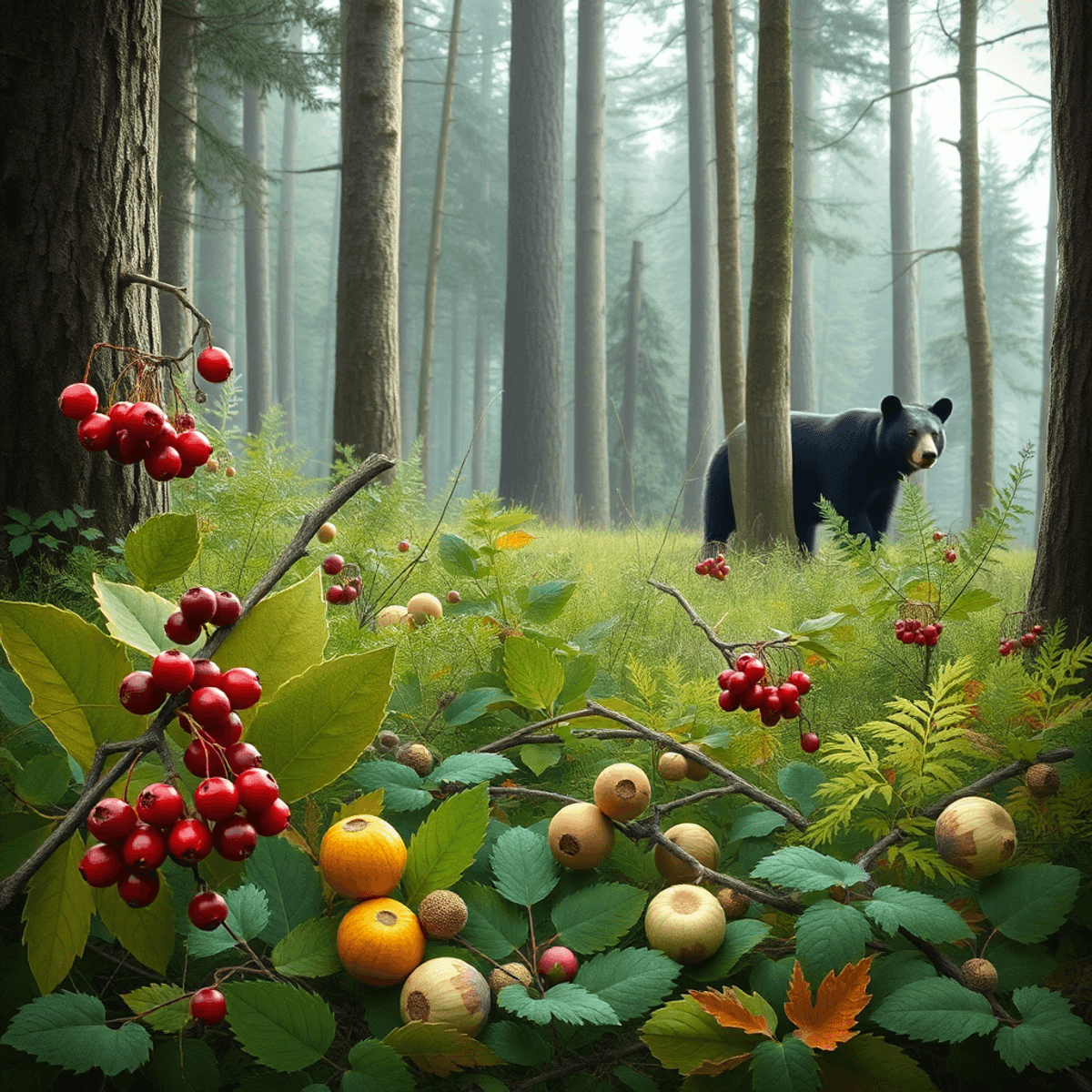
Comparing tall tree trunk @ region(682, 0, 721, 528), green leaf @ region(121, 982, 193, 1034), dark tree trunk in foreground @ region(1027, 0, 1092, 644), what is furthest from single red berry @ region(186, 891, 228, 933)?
tall tree trunk @ region(682, 0, 721, 528)

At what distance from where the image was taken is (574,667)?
1.45 m

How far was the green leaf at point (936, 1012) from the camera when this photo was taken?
34.9 inches

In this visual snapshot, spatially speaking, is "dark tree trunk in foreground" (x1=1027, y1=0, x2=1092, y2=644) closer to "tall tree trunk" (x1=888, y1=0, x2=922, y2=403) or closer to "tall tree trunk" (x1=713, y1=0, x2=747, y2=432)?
"tall tree trunk" (x1=713, y1=0, x2=747, y2=432)

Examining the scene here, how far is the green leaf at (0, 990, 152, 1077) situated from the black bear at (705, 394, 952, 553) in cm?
535

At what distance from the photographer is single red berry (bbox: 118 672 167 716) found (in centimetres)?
69

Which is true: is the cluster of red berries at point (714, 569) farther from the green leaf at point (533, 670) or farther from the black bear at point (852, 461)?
the black bear at point (852, 461)

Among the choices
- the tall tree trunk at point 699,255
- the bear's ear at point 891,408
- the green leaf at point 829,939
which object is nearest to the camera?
the green leaf at point 829,939

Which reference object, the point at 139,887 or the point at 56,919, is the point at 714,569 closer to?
the point at 56,919

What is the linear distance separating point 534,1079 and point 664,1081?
0.57 ft

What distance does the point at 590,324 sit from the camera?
50.2 feet

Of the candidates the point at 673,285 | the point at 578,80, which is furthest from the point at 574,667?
the point at 673,285

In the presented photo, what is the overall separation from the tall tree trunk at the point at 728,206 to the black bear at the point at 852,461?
562 mm

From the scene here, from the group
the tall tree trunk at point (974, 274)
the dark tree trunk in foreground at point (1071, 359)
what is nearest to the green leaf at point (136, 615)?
the dark tree trunk in foreground at point (1071, 359)

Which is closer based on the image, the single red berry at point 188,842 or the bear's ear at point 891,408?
the single red berry at point 188,842
